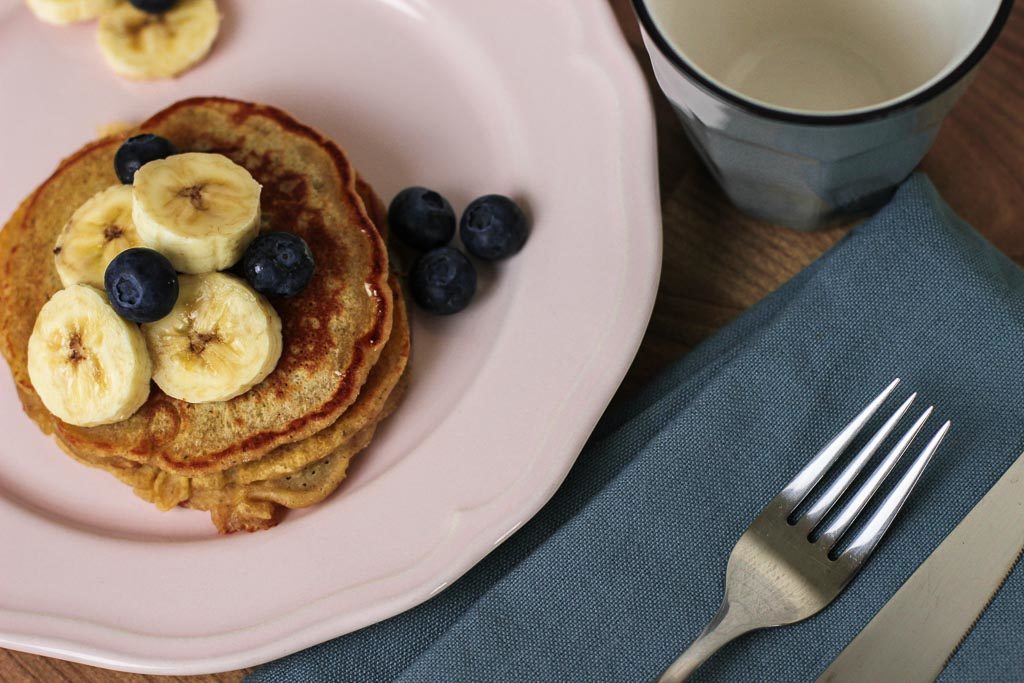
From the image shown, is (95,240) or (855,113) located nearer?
(855,113)

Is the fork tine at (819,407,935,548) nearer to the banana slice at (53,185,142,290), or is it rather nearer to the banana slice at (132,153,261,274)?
the banana slice at (132,153,261,274)

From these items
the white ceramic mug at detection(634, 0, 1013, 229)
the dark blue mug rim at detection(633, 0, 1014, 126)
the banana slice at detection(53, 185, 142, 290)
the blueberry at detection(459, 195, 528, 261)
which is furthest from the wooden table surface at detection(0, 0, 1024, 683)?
the banana slice at detection(53, 185, 142, 290)

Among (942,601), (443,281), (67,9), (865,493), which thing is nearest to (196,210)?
(443,281)

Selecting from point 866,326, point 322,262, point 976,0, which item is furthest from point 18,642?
point 976,0

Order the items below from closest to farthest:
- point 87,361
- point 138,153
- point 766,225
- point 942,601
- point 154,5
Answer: point 942,601 < point 87,361 < point 138,153 < point 766,225 < point 154,5

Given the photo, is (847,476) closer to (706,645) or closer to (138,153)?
(706,645)

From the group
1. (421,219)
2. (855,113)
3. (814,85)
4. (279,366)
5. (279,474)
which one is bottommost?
(279,474)

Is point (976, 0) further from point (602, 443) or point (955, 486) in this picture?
point (602, 443)

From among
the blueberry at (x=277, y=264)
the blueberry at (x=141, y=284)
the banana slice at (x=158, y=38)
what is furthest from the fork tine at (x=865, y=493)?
the banana slice at (x=158, y=38)

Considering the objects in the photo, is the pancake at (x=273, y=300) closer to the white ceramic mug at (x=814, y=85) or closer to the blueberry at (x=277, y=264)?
the blueberry at (x=277, y=264)
